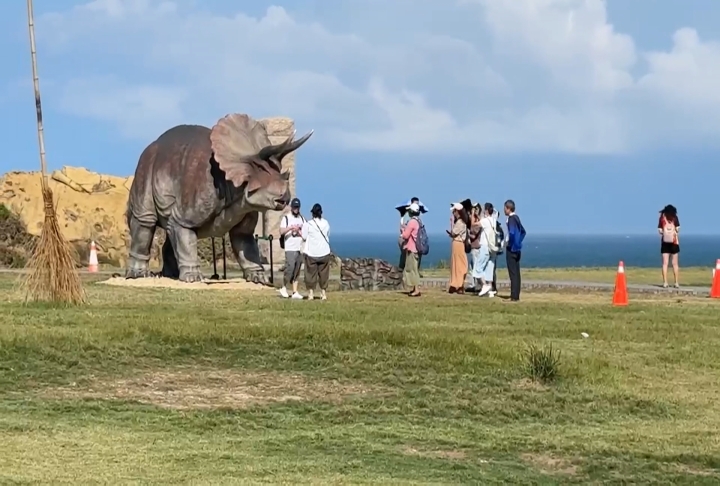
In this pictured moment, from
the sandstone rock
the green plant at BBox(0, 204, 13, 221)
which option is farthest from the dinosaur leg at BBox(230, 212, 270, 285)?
the green plant at BBox(0, 204, 13, 221)

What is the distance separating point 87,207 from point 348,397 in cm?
2480

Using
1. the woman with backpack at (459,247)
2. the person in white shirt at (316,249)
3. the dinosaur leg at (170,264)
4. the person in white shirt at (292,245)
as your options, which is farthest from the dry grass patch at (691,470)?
the dinosaur leg at (170,264)

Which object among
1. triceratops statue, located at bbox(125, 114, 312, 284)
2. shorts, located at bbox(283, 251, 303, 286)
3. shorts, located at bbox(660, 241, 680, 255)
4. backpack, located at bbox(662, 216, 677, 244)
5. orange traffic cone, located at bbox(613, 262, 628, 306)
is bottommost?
orange traffic cone, located at bbox(613, 262, 628, 306)

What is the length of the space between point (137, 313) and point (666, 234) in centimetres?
1153

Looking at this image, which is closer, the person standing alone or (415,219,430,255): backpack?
the person standing alone

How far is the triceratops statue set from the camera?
21641 millimetres

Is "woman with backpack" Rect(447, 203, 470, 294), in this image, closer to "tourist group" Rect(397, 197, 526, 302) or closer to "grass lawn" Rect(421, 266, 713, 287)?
"tourist group" Rect(397, 197, 526, 302)

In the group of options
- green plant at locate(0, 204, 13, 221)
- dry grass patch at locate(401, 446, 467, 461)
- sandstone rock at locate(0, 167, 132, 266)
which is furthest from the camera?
green plant at locate(0, 204, 13, 221)

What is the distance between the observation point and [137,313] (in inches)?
633

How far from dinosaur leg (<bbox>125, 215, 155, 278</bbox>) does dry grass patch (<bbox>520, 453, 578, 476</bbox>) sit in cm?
1483

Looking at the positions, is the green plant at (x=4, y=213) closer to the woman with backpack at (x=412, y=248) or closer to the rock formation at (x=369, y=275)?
the rock formation at (x=369, y=275)

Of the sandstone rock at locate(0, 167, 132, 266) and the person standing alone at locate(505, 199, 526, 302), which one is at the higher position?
the sandstone rock at locate(0, 167, 132, 266)

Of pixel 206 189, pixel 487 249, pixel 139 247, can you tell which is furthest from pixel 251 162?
pixel 487 249

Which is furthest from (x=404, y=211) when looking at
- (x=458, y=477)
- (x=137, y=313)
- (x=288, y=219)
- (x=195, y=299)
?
(x=458, y=477)
